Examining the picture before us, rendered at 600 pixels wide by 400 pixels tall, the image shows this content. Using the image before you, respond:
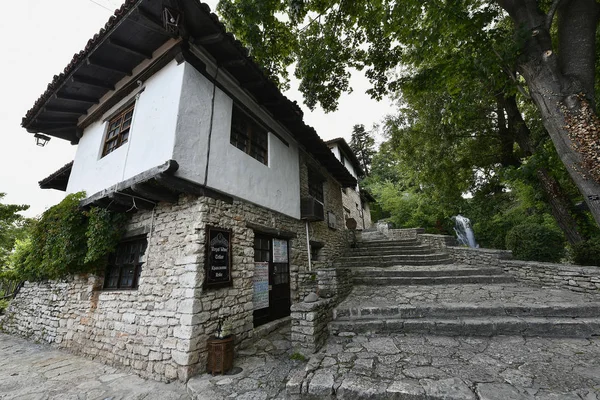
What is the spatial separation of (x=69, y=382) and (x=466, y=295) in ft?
25.3

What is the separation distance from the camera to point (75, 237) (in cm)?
496

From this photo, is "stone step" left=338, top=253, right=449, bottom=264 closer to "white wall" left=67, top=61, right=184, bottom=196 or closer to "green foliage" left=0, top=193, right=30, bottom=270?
"white wall" left=67, top=61, right=184, bottom=196

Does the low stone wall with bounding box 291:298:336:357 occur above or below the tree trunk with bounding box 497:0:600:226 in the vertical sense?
below

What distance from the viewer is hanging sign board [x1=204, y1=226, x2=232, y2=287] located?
385cm

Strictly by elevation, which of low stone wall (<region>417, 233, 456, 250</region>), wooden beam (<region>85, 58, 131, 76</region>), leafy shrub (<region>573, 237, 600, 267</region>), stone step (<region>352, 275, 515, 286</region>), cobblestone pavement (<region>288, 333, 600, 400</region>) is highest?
wooden beam (<region>85, 58, 131, 76</region>)

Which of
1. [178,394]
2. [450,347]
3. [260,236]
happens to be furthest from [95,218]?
[450,347]

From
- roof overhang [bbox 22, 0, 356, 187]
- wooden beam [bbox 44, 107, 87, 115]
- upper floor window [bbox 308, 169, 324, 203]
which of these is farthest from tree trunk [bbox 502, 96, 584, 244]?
wooden beam [bbox 44, 107, 87, 115]

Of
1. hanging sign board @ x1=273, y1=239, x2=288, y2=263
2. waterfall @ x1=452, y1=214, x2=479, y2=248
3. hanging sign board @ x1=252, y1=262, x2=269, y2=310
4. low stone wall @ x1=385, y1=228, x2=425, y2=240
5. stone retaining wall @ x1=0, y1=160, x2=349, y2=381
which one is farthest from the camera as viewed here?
waterfall @ x1=452, y1=214, x2=479, y2=248

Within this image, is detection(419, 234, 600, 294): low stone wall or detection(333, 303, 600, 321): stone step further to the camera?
detection(419, 234, 600, 294): low stone wall

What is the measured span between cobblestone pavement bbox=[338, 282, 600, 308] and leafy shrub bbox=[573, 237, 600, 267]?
3.37 feet

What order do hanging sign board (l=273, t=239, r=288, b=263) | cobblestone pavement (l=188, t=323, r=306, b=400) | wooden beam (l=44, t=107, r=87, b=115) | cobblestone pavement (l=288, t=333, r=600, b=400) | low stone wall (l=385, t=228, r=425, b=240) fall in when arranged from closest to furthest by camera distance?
cobblestone pavement (l=288, t=333, r=600, b=400)
cobblestone pavement (l=188, t=323, r=306, b=400)
hanging sign board (l=273, t=239, r=288, b=263)
wooden beam (l=44, t=107, r=87, b=115)
low stone wall (l=385, t=228, r=425, b=240)

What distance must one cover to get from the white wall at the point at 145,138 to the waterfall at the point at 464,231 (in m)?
14.9

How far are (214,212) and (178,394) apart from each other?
272 centimetres

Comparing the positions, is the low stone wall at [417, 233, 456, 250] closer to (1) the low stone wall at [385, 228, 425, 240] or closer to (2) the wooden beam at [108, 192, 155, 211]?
(1) the low stone wall at [385, 228, 425, 240]
